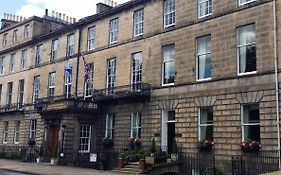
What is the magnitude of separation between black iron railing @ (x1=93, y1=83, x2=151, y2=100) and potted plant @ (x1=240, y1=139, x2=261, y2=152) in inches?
329

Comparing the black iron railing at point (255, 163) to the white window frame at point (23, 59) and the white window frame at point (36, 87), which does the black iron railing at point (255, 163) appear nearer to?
the white window frame at point (36, 87)

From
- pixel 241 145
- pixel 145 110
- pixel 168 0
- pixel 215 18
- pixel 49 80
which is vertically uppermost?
pixel 168 0

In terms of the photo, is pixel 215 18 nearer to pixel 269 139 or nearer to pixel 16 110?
pixel 269 139

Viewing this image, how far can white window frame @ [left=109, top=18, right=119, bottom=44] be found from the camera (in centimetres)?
3084

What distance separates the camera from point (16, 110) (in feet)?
130

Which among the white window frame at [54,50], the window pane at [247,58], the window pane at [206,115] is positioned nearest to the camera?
the window pane at [247,58]

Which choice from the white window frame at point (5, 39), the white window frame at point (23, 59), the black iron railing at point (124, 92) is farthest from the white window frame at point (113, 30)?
the white window frame at point (5, 39)

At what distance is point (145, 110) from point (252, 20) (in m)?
9.68

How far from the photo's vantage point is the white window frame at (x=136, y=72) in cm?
2751

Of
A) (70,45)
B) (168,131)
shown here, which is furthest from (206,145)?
(70,45)

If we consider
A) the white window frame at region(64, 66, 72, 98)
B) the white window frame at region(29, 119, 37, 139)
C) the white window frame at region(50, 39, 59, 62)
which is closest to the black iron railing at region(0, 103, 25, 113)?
the white window frame at region(29, 119, 37, 139)

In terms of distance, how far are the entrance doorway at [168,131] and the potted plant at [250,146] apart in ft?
19.0

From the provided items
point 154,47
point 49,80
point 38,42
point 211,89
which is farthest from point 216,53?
point 38,42

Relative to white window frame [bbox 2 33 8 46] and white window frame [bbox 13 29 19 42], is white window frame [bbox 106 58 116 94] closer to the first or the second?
white window frame [bbox 13 29 19 42]
